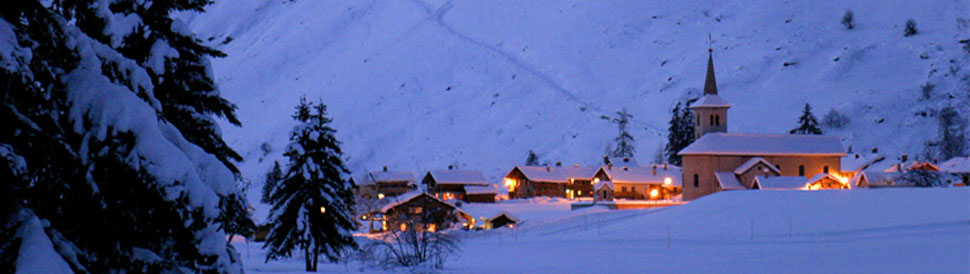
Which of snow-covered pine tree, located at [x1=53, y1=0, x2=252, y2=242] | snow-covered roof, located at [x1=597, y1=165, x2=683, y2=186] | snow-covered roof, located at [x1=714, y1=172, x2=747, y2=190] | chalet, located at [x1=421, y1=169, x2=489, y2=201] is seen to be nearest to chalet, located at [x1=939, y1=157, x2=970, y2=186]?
snow-covered roof, located at [x1=714, y1=172, x2=747, y2=190]

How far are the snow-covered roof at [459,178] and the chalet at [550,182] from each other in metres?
4.54

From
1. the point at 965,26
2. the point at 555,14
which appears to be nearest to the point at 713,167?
the point at 965,26

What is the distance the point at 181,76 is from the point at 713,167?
217 ft

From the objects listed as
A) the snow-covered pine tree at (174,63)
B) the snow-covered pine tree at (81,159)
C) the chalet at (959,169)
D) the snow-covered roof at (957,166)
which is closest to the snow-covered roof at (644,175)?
the snow-covered roof at (957,166)

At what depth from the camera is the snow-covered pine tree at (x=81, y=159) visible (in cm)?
694

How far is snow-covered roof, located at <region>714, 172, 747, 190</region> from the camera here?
71.4 metres

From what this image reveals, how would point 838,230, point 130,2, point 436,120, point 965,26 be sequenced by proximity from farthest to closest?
point 436,120
point 965,26
point 838,230
point 130,2

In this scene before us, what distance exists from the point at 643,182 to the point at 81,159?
3313 inches

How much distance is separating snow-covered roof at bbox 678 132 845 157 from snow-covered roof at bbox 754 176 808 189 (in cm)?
441

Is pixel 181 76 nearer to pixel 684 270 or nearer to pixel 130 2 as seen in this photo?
pixel 130 2

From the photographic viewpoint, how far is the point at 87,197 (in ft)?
25.2

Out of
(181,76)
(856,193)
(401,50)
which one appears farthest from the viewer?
(401,50)

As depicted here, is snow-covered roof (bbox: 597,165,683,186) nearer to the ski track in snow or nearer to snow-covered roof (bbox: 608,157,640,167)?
snow-covered roof (bbox: 608,157,640,167)

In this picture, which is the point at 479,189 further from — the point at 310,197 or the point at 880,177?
the point at 310,197
